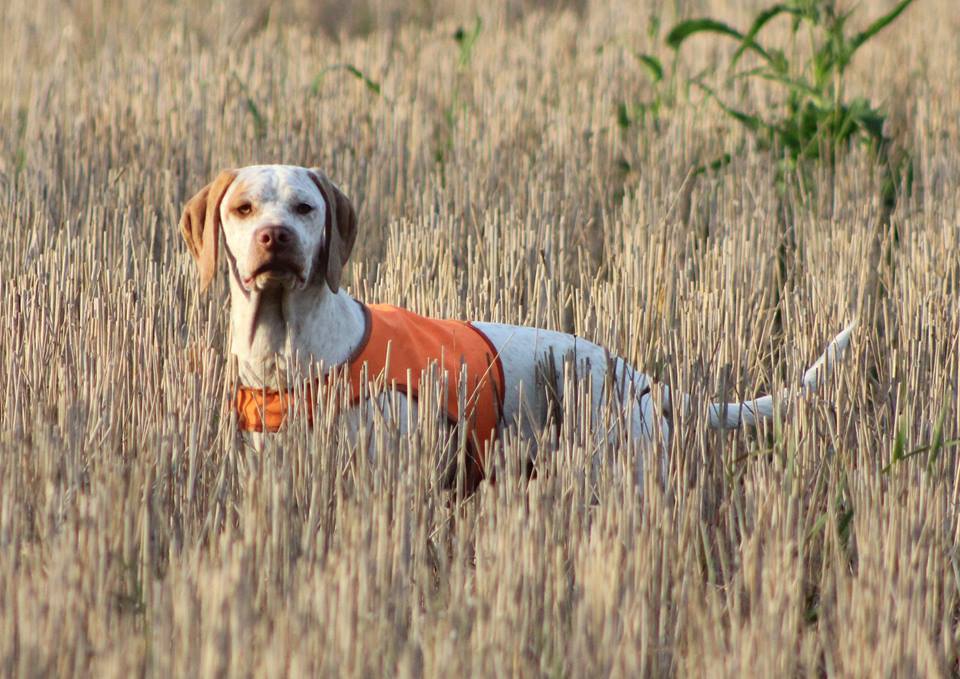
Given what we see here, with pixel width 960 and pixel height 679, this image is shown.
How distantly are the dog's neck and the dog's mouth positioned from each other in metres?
0.04

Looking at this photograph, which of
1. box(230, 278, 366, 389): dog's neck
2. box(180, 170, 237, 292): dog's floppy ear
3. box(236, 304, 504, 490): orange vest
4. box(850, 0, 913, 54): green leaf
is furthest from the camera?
box(850, 0, 913, 54): green leaf

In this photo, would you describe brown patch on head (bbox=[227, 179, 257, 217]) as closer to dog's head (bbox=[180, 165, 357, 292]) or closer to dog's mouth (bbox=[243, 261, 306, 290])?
dog's head (bbox=[180, 165, 357, 292])

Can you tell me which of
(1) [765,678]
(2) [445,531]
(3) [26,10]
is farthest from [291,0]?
(1) [765,678]

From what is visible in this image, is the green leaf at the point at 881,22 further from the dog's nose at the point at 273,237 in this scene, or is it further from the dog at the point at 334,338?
the dog's nose at the point at 273,237

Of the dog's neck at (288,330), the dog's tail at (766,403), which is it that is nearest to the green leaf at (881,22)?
the dog's tail at (766,403)

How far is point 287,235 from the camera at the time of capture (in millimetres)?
3453

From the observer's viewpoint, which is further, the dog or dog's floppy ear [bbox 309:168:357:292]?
dog's floppy ear [bbox 309:168:357:292]

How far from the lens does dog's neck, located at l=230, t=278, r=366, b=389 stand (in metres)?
3.52

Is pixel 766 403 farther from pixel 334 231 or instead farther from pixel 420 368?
pixel 334 231

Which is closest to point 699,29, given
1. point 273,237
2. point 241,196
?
point 241,196

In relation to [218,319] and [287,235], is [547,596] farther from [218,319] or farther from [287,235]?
[218,319]

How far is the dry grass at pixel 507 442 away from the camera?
2189 millimetres

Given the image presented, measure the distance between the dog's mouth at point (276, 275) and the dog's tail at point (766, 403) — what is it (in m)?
1.10

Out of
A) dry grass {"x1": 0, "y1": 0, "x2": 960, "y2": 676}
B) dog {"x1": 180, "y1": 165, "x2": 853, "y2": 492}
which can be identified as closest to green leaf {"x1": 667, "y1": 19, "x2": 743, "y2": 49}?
dry grass {"x1": 0, "y1": 0, "x2": 960, "y2": 676}
